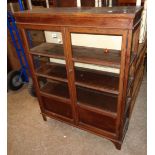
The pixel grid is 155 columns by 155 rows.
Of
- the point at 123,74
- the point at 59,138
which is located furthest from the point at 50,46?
the point at 59,138

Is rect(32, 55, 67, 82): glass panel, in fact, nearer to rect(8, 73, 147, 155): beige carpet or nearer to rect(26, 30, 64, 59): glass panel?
rect(26, 30, 64, 59): glass panel

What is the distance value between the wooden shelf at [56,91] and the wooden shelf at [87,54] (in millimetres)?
512

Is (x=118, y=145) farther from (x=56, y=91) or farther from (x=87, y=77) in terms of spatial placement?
(x=56, y=91)

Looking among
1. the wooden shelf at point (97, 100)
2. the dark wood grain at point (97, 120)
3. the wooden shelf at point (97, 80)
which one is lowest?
the dark wood grain at point (97, 120)

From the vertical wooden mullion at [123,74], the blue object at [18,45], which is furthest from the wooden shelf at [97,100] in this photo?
the blue object at [18,45]

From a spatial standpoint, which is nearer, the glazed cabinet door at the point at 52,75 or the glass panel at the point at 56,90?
the glazed cabinet door at the point at 52,75

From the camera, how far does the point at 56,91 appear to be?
1890mm

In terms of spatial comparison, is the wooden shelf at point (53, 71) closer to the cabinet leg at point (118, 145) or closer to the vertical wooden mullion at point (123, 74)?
the vertical wooden mullion at point (123, 74)

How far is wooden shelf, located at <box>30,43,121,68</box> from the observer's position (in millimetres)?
1283

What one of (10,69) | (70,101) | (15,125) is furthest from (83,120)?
(10,69)

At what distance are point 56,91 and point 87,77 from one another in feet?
1.49

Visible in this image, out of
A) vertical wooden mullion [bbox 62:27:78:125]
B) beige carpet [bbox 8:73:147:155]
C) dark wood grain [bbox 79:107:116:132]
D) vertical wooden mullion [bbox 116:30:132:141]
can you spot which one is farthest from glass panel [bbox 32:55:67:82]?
beige carpet [bbox 8:73:147:155]

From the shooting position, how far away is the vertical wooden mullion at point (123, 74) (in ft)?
3.48
